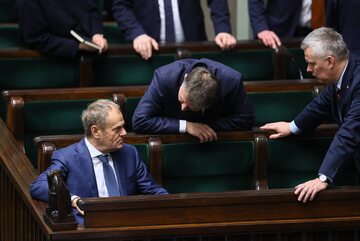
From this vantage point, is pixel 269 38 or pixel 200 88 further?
pixel 269 38

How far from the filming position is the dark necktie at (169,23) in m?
5.02

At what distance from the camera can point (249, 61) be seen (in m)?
4.91

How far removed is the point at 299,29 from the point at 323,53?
61.4 inches

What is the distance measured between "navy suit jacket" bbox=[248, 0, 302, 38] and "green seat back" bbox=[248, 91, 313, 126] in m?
0.68

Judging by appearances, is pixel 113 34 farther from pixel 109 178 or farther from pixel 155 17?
pixel 109 178

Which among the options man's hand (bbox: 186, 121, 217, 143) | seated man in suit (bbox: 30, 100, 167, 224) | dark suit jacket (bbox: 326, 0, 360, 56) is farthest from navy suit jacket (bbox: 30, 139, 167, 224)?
dark suit jacket (bbox: 326, 0, 360, 56)

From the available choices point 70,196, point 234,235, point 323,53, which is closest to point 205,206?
point 234,235

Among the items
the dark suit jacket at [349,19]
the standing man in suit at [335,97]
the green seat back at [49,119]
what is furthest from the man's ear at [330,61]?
the green seat back at [49,119]

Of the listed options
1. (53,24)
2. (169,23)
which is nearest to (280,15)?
(169,23)

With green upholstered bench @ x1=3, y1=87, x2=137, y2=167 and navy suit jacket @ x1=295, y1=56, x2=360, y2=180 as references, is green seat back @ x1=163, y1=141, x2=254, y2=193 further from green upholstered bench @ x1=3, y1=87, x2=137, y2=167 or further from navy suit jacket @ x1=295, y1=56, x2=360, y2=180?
A: green upholstered bench @ x1=3, y1=87, x2=137, y2=167

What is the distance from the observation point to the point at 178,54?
480 centimetres

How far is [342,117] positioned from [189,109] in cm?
51

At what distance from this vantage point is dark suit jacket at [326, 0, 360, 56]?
15.3 feet

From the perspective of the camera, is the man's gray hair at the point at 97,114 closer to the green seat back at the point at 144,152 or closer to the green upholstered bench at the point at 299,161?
the green seat back at the point at 144,152
